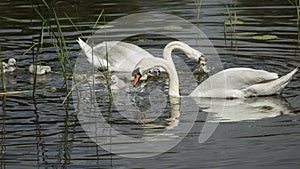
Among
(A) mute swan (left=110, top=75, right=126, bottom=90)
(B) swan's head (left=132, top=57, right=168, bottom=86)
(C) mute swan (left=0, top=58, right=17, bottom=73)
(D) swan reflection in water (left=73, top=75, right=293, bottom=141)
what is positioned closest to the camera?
(D) swan reflection in water (left=73, top=75, right=293, bottom=141)

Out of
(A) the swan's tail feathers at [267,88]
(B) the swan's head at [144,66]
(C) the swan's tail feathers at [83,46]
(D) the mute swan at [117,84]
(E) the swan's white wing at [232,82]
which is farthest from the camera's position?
(C) the swan's tail feathers at [83,46]

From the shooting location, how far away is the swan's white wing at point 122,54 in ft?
36.7

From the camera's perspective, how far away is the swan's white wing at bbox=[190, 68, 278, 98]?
8.98 meters

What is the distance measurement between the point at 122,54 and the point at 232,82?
275cm

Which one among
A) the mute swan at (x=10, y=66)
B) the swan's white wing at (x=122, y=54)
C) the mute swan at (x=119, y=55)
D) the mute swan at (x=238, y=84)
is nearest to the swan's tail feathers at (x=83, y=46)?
the mute swan at (x=119, y=55)

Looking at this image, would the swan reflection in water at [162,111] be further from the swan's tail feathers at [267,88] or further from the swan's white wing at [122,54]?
the swan's white wing at [122,54]

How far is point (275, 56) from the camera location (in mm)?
11211

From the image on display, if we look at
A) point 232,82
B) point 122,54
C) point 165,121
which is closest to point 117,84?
point 122,54

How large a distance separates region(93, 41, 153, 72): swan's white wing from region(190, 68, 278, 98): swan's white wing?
2.24m

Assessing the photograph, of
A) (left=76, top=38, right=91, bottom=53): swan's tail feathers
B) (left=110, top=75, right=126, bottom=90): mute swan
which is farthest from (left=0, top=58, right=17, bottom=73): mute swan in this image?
(left=110, top=75, right=126, bottom=90): mute swan

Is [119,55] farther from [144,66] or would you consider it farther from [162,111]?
[162,111]

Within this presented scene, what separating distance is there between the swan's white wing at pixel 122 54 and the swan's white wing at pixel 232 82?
7.36ft

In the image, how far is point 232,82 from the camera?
9.02 metres

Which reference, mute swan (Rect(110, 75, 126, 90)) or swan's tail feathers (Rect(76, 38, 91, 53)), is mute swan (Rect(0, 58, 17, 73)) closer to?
swan's tail feathers (Rect(76, 38, 91, 53))
